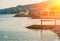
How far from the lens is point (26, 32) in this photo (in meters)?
1.54

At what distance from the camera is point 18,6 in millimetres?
1574

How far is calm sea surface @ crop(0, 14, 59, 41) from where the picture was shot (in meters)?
1.54

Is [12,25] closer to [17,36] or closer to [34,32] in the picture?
[17,36]

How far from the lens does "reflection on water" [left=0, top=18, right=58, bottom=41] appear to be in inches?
60.6

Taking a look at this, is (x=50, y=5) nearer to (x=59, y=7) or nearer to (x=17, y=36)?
(x=59, y=7)

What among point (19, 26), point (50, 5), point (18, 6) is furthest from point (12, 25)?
point (50, 5)

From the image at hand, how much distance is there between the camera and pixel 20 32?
1.55 metres

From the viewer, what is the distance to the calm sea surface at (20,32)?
60.5 inches

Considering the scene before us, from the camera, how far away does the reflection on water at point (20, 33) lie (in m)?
1.54

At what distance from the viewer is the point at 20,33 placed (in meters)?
1.55

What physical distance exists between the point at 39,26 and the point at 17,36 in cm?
28

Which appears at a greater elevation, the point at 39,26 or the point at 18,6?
the point at 18,6

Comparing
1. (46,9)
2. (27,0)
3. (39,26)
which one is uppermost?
(27,0)

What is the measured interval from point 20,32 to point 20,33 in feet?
0.04
